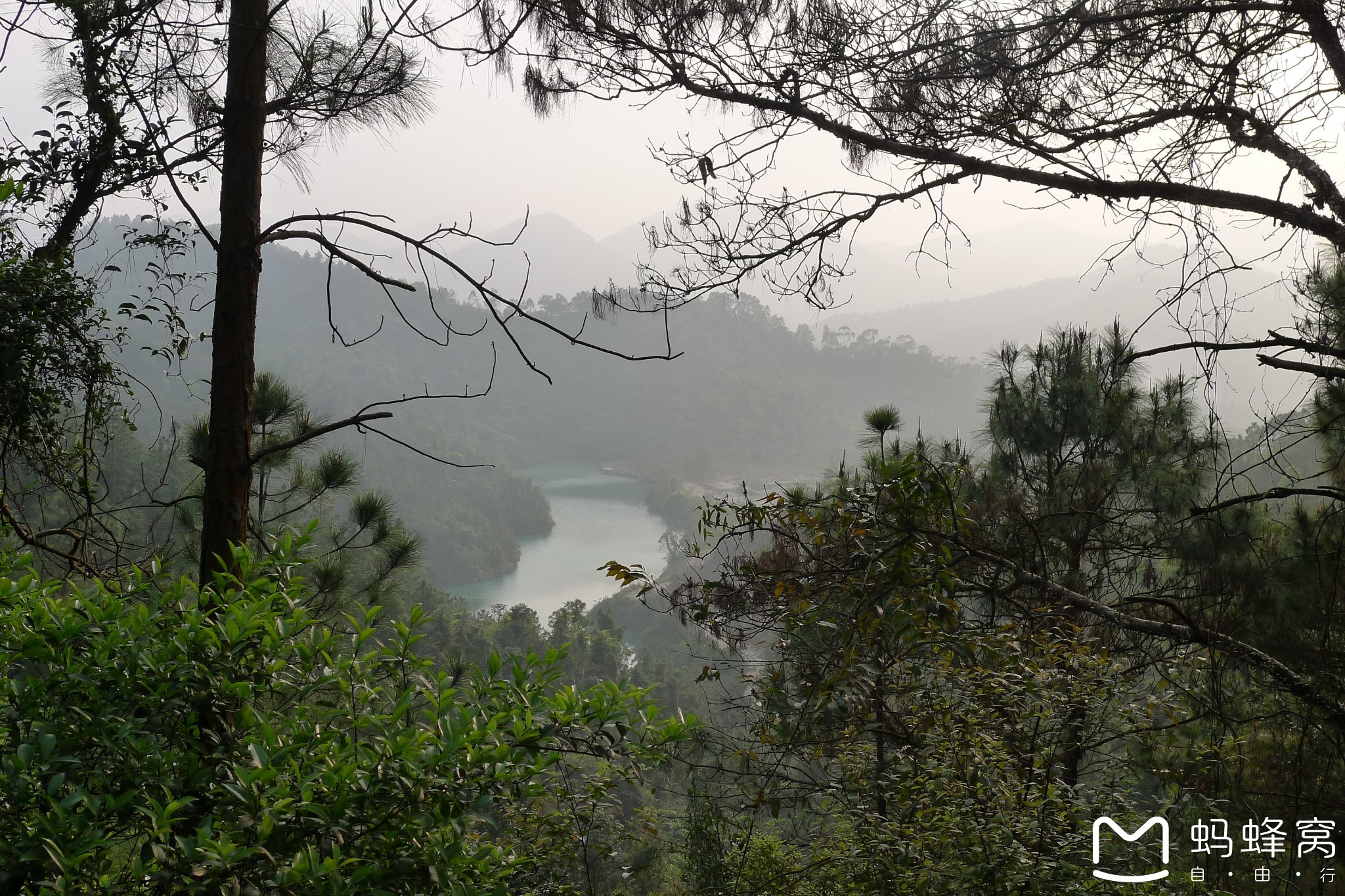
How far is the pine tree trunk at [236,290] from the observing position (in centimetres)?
199

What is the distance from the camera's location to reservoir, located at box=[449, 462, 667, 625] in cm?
2545

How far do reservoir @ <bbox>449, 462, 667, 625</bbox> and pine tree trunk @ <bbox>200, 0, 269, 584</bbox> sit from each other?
759 inches

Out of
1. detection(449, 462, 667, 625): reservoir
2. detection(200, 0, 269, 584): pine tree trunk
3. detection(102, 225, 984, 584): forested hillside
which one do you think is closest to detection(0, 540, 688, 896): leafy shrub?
detection(200, 0, 269, 584): pine tree trunk

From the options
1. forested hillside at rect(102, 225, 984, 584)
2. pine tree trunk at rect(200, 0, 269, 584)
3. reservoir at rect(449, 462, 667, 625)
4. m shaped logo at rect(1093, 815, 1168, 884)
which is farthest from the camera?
forested hillside at rect(102, 225, 984, 584)

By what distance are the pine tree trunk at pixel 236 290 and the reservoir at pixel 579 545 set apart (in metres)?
19.3

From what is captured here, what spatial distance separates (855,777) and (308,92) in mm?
2738

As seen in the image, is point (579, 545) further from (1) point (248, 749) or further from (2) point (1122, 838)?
(1) point (248, 749)

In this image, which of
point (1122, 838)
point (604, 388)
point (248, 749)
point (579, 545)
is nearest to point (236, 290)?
point (248, 749)

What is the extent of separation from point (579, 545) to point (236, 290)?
92.6 ft

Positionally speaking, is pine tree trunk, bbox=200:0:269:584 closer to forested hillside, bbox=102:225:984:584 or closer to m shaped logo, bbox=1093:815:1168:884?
m shaped logo, bbox=1093:815:1168:884

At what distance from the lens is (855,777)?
2.66 meters

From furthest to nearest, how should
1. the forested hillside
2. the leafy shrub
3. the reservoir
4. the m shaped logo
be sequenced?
the forested hillside < the reservoir < the m shaped logo < the leafy shrub

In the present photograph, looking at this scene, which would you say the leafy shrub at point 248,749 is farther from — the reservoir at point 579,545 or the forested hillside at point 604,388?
the forested hillside at point 604,388

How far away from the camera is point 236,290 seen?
79.3 inches
